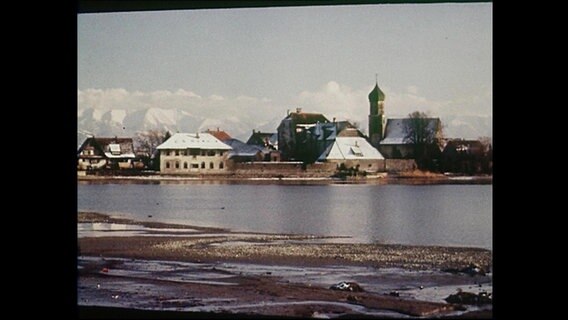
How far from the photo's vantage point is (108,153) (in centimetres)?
509

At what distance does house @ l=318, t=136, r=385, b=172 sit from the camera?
15.6 feet

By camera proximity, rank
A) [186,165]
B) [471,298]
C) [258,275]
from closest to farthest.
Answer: [471,298]
[258,275]
[186,165]

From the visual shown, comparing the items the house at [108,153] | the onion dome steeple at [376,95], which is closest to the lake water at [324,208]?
the house at [108,153]

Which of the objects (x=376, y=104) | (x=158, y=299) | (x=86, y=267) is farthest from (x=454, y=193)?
(x=86, y=267)

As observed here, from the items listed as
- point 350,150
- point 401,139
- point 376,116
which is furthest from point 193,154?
point 401,139

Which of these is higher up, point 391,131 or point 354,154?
point 391,131

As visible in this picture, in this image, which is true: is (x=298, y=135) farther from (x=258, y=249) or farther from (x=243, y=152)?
(x=258, y=249)

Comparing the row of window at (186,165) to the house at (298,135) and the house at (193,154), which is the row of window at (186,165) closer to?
the house at (193,154)

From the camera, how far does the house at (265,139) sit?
4.81 m

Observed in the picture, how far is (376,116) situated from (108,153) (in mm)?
1581
